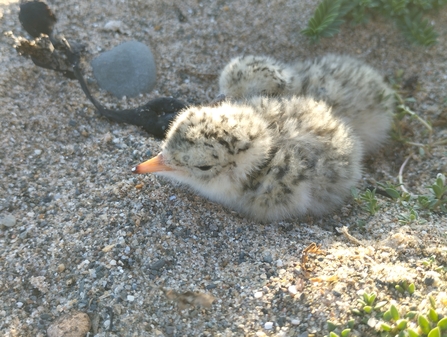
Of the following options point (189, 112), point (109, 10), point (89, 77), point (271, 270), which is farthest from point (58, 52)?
point (271, 270)

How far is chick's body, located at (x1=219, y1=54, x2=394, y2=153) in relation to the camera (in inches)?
125

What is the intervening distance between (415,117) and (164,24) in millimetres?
2153

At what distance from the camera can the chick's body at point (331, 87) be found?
3.17m

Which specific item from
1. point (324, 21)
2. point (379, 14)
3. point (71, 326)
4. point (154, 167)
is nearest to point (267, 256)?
point (154, 167)

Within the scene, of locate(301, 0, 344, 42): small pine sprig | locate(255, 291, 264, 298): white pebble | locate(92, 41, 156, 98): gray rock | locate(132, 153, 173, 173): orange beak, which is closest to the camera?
Answer: locate(255, 291, 264, 298): white pebble

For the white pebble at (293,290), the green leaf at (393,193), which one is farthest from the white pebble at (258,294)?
the green leaf at (393,193)

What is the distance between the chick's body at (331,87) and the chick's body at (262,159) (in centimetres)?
45

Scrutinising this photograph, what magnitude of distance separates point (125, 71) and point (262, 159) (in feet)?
4.86

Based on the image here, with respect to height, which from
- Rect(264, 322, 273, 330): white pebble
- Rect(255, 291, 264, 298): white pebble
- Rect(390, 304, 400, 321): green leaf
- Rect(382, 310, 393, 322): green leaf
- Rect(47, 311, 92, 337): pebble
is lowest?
Rect(47, 311, 92, 337): pebble

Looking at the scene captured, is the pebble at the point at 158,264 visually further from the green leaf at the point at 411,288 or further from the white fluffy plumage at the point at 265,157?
the green leaf at the point at 411,288

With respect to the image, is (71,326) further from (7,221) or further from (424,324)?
(424,324)

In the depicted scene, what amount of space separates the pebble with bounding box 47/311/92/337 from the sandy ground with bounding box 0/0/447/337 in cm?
3

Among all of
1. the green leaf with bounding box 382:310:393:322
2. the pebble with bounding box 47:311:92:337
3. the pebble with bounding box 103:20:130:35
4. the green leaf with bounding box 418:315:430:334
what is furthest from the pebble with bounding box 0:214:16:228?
the green leaf with bounding box 418:315:430:334

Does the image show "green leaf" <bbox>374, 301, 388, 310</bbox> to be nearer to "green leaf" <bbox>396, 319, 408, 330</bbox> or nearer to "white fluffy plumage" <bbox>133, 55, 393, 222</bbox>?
"green leaf" <bbox>396, 319, 408, 330</bbox>
